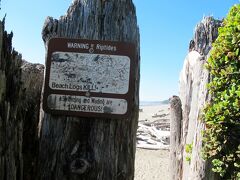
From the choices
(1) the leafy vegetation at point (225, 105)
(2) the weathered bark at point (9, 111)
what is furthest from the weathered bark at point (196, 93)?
(2) the weathered bark at point (9, 111)

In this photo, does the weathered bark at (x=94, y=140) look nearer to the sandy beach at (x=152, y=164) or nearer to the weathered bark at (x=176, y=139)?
the weathered bark at (x=176, y=139)

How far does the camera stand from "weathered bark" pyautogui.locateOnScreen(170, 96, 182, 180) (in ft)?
14.7

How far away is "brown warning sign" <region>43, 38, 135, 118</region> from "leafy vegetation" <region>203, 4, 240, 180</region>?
75.8 inches

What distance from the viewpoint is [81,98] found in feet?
6.98

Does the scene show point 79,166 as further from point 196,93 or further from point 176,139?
point 176,139

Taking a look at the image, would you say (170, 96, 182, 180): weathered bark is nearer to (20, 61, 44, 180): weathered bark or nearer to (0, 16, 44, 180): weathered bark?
(20, 61, 44, 180): weathered bark

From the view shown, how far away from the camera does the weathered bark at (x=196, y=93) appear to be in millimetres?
3820

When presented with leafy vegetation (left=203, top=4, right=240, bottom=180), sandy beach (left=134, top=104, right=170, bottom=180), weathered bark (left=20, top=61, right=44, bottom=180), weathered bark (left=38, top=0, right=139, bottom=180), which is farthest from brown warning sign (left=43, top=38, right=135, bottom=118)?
sandy beach (left=134, top=104, right=170, bottom=180)

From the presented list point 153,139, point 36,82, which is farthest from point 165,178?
point 36,82

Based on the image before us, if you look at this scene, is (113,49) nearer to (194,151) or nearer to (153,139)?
(194,151)

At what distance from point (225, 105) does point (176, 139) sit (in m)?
0.93

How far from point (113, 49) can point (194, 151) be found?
81.9 inches

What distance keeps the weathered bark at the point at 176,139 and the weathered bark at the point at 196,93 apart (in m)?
0.10

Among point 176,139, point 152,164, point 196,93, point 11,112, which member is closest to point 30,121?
point 11,112
